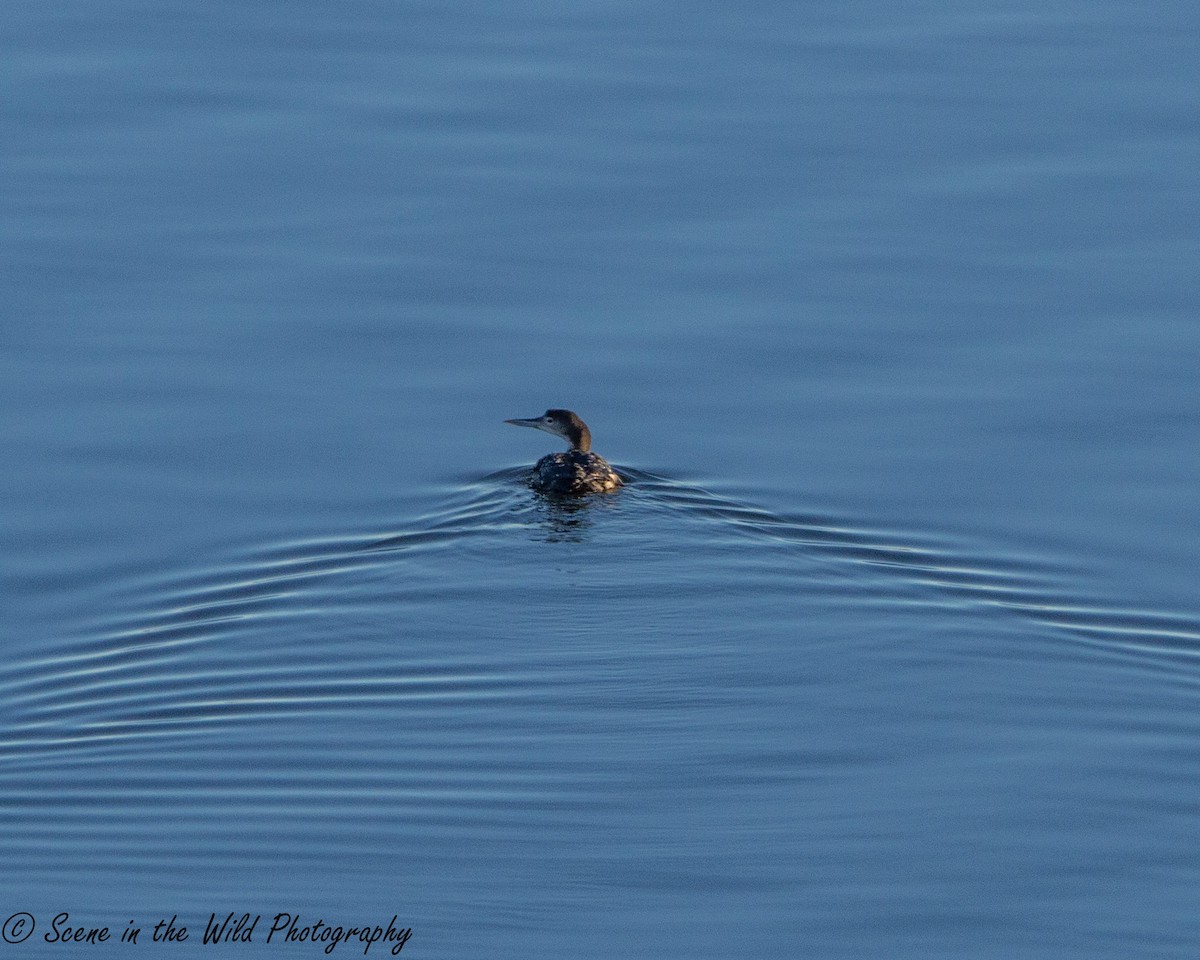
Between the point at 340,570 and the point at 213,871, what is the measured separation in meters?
3.24

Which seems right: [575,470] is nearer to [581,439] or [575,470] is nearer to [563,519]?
[563,519]

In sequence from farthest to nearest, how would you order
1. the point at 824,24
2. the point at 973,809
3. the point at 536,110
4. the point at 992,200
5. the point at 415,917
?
the point at 824,24 < the point at 536,110 < the point at 992,200 < the point at 973,809 < the point at 415,917

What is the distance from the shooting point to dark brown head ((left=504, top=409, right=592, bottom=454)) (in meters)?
14.1

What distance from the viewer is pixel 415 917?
9023mm

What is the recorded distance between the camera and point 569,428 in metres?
14.1

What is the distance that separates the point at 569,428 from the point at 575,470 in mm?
913

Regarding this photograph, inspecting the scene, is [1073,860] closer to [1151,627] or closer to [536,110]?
[1151,627]

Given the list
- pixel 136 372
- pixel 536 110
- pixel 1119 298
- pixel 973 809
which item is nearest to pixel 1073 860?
pixel 973 809

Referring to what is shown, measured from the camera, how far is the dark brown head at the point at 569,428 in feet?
46.2
